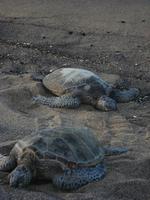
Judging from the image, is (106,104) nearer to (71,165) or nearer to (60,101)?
(60,101)

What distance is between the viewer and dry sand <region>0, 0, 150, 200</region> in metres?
4.08

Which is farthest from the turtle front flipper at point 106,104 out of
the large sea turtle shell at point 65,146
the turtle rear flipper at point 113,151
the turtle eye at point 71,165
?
the turtle eye at point 71,165

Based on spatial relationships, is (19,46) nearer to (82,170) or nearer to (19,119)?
(19,119)

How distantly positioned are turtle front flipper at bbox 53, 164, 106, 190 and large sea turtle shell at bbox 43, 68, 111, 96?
2.00 meters

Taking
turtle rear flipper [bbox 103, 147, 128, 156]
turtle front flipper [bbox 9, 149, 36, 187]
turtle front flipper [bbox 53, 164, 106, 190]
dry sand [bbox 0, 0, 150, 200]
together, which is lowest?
dry sand [bbox 0, 0, 150, 200]

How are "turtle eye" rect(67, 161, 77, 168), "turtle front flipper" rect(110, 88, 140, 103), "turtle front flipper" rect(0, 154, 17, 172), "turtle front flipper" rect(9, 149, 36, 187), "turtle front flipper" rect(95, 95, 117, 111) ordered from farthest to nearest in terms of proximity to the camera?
"turtle front flipper" rect(110, 88, 140, 103) → "turtle front flipper" rect(95, 95, 117, 111) → "turtle front flipper" rect(0, 154, 17, 172) → "turtle eye" rect(67, 161, 77, 168) → "turtle front flipper" rect(9, 149, 36, 187)

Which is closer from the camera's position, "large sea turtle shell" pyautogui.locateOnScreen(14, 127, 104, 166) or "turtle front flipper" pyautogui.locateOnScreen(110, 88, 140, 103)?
"large sea turtle shell" pyautogui.locateOnScreen(14, 127, 104, 166)

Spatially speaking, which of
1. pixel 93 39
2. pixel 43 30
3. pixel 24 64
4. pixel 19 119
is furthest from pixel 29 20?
pixel 19 119

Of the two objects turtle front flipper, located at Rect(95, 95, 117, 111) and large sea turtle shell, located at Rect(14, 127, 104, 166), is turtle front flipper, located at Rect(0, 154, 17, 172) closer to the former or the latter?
large sea turtle shell, located at Rect(14, 127, 104, 166)

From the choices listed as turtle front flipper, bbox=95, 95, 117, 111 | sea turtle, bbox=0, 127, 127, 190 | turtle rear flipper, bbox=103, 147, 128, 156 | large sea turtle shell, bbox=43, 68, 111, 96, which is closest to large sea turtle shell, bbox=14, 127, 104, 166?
sea turtle, bbox=0, 127, 127, 190

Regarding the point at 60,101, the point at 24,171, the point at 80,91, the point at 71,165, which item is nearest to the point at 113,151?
the point at 71,165

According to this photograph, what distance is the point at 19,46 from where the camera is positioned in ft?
26.0

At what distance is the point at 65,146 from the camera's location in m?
4.11

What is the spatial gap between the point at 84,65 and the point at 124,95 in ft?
4.12
